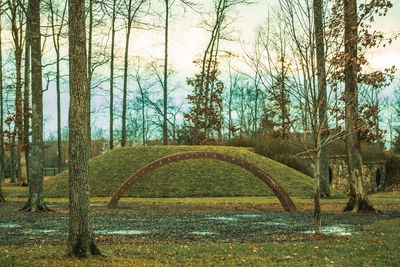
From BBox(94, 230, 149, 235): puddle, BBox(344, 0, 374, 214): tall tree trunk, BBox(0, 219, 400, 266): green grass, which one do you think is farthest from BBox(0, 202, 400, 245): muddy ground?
BBox(0, 219, 400, 266): green grass

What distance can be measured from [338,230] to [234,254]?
360cm

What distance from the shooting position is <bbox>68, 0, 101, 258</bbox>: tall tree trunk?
19.0 feet

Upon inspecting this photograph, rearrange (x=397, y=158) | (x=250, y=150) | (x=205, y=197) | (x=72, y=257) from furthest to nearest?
(x=397, y=158), (x=250, y=150), (x=205, y=197), (x=72, y=257)

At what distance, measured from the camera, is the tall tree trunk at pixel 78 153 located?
578cm

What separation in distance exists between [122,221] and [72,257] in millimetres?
4984

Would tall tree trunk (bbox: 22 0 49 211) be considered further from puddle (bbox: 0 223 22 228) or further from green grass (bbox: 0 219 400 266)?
green grass (bbox: 0 219 400 266)

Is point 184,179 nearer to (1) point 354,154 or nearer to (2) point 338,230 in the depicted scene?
(1) point 354,154

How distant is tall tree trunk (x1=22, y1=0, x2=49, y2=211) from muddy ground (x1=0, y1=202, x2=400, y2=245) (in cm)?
62

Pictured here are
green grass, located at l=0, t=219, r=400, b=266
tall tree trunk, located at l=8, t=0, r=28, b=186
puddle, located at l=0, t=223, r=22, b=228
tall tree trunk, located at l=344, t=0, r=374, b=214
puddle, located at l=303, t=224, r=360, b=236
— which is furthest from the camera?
tall tree trunk, located at l=8, t=0, r=28, b=186

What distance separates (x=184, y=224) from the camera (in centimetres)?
1005

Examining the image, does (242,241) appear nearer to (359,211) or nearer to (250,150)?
(359,211)

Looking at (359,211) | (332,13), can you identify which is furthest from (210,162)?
(332,13)

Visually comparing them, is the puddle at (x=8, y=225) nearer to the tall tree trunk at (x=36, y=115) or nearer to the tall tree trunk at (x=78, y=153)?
the tall tree trunk at (x=36, y=115)

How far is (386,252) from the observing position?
645 cm
